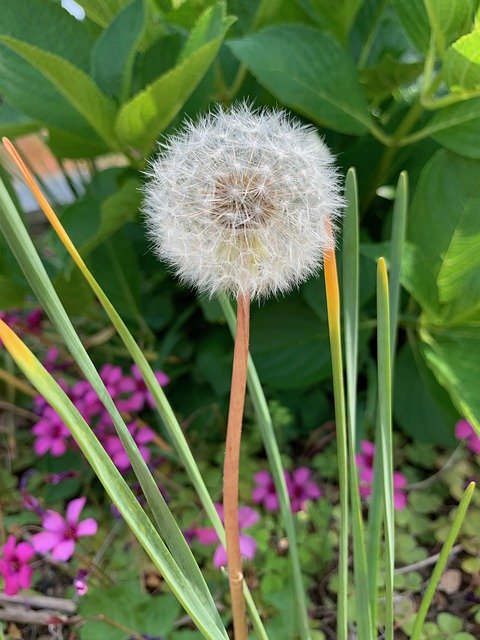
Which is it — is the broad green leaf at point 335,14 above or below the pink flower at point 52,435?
above

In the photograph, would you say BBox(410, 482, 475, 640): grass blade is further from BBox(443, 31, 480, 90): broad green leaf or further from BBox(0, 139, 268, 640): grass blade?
BBox(443, 31, 480, 90): broad green leaf

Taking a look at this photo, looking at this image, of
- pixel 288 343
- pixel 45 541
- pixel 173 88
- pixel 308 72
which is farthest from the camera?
pixel 288 343

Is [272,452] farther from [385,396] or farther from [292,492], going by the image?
[292,492]

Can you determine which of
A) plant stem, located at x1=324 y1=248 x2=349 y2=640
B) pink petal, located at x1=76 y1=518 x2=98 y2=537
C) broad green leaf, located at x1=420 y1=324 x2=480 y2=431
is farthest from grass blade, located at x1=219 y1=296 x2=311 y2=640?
pink petal, located at x1=76 y1=518 x2=98 y2=537

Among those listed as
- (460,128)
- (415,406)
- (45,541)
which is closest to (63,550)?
(45,541)

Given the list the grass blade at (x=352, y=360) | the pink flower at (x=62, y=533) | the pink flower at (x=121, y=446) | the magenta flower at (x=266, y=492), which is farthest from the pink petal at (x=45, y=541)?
the grass blade at (x=352, y=360)

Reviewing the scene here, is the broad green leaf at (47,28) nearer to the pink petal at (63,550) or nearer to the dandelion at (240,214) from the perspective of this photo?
the dandelion at (240,214)
